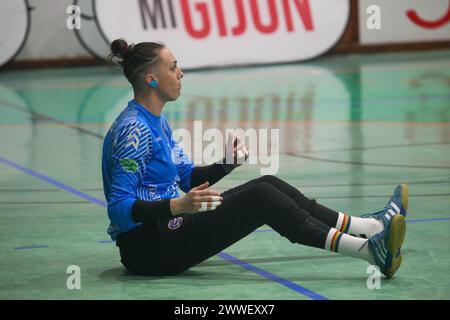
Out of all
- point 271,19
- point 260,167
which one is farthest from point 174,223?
point 271,19

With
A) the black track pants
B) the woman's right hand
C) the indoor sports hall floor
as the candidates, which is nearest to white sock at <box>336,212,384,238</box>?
the indoor sports hall floor

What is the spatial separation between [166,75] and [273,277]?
1.01m

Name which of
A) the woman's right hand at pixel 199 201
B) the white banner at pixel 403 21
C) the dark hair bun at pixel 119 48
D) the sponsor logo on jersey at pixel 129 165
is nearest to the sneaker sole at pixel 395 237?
the woman's right hand at pixel 199 201

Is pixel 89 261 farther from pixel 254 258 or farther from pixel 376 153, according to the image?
pixel 376 153

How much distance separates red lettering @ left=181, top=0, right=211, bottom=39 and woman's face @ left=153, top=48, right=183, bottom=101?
387 inches

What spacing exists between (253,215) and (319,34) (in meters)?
10.8

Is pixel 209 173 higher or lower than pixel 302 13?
lower

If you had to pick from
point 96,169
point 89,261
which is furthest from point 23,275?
point 96,169

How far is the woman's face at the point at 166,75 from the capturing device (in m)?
4.44

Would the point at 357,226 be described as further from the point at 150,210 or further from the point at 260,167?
the point at 260,167

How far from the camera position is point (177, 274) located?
14.9ft

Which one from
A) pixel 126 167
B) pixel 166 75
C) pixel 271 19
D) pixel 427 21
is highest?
pixel 271 19

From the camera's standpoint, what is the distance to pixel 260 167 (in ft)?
24.3

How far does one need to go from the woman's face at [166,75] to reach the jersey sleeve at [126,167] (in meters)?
0.21
